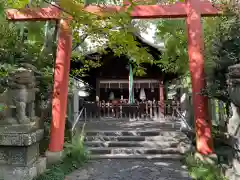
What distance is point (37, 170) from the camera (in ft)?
16.1

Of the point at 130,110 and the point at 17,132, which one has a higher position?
the point at 17,132

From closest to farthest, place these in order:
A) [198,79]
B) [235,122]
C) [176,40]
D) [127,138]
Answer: [235,122], [198,79], [127,138], [176,40]

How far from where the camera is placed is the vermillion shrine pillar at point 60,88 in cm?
596

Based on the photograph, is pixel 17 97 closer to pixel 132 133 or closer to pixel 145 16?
pixel 145 16

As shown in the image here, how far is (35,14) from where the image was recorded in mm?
6164

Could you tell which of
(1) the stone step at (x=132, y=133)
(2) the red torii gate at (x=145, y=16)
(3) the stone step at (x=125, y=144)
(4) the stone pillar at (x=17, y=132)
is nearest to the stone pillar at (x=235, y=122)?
(2) the red torii gate at (x=145, y=16)

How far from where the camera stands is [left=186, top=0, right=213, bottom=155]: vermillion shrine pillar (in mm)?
5699

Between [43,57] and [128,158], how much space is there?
3864mm

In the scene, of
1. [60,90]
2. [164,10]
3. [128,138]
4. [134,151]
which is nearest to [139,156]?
[134,151]

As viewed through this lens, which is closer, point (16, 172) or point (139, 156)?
point (16, 172)

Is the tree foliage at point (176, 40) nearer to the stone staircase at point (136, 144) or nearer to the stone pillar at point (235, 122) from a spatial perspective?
the stone staircase at point (136, 144)

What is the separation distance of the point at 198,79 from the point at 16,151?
4.45 m

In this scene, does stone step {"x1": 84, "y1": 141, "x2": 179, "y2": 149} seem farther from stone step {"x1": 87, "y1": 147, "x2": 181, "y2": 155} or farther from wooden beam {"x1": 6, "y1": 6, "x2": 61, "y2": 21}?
wooden beam {"x1": 6, "y1": 6, "x2": 61, "y2": 21}

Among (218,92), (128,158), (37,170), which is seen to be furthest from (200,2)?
(37,170)
